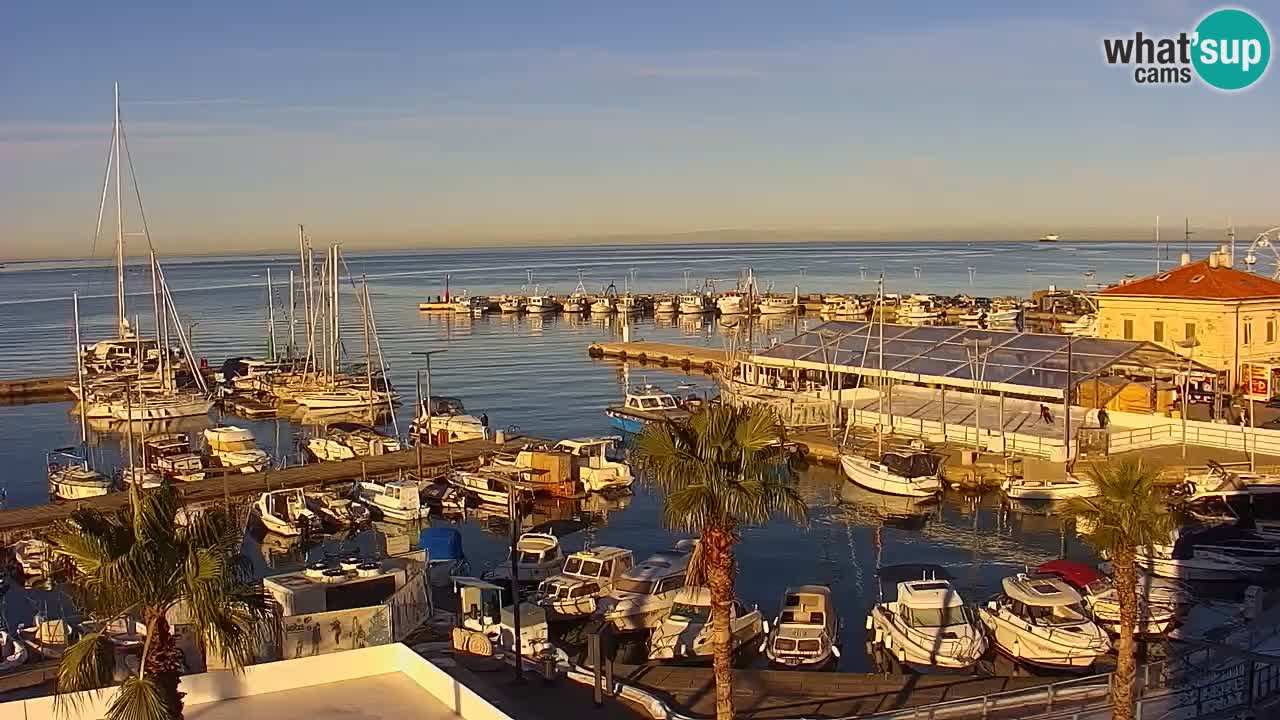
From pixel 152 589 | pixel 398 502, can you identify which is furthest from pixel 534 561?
pixel 152 589

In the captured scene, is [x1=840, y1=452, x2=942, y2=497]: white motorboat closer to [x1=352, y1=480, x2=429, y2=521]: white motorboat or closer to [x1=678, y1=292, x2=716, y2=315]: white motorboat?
[x1=352, y1=480, x2=429, y2=521]: white motorboat

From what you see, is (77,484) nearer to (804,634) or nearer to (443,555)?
(443,555)

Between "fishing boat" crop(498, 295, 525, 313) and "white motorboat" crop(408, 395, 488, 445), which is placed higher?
"fishing boat" crop(498, 295, 525, 313)

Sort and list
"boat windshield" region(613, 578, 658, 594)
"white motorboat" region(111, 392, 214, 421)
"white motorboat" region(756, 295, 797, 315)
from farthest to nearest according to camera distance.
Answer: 1. "white motorboat" region(756, 295, 797, 315)
2. "white motorboat" region(111, 392, 214, 421)
3. "boat windshield" region(613, 578, 658, 594)

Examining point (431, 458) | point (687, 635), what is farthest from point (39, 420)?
point (687, 635)

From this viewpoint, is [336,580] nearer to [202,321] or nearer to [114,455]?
[114,455]

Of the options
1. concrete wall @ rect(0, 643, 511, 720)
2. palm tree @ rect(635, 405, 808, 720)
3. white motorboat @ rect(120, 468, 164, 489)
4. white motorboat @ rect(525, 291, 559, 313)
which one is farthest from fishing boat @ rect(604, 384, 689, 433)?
white motorboat @ rect(525, 291, 559, 313)

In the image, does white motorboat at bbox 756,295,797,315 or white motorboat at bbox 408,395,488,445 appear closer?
white motorboat at bbox 408,395,488,445
